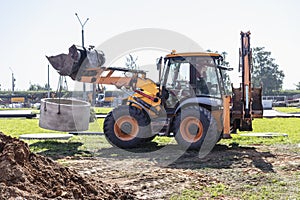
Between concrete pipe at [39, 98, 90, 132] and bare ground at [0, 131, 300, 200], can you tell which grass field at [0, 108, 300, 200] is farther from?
concrete pipe at [39, 98, 90, 132]

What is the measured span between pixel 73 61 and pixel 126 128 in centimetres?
237

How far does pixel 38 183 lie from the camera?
5613 millimetres

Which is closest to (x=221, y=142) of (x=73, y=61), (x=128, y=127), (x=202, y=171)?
(x=128, y=127)

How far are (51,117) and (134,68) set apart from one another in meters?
2.86

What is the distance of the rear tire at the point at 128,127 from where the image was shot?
11.7m

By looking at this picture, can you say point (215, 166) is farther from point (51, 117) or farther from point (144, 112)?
point (51, 117)

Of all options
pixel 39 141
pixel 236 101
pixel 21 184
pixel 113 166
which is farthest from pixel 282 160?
pixel 39 141

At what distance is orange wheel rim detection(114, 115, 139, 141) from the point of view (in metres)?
11.8

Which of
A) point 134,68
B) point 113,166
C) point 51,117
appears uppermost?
point 134,68

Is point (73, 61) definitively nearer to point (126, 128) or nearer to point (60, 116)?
point (60, 116)

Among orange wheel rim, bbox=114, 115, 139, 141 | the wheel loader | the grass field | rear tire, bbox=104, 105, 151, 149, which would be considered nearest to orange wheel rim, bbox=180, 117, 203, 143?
the wheel loader

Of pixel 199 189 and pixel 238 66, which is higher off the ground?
pixel 238 66

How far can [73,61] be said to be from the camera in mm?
11289

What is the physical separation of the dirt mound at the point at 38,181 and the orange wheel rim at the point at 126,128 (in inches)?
206
